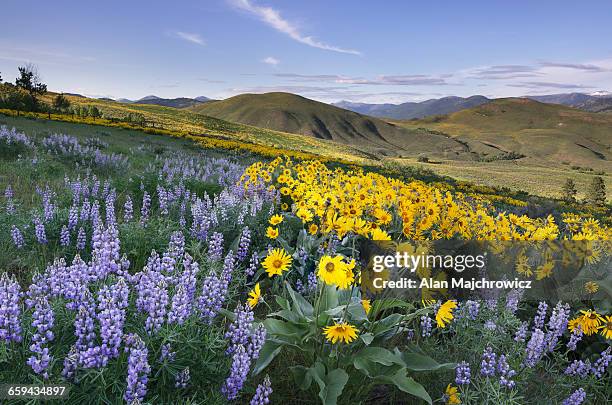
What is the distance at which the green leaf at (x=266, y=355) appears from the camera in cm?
263

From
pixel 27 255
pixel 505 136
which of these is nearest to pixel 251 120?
pixel 505 136

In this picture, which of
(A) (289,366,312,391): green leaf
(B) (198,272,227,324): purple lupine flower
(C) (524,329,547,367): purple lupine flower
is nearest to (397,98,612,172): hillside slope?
(C) (524,329,547,367): purple lupine flower

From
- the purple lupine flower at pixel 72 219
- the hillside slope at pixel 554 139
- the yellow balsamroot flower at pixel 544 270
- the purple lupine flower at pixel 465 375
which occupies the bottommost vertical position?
the purple lupine flower at pixel 465 375

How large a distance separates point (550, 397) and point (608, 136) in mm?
184152

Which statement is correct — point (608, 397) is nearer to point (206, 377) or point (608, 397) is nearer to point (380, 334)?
point (380, 334)

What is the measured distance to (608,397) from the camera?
128 inches

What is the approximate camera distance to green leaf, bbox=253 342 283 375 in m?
2.63

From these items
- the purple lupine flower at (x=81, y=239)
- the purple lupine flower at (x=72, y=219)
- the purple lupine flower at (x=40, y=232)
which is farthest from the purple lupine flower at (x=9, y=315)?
the purple lupine flower at (x=72, y=219)

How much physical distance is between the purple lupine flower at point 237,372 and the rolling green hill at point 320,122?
464ft

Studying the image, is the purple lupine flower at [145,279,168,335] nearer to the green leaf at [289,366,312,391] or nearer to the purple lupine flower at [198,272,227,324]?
the purple lupine flower at [198,272,227,324]

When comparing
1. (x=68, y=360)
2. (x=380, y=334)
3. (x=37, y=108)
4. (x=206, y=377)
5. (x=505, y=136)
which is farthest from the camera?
(x=505, y=136)

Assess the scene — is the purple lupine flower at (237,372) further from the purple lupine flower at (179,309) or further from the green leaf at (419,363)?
the green leaf at (419,363)

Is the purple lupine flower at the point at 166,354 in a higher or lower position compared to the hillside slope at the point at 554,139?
lower

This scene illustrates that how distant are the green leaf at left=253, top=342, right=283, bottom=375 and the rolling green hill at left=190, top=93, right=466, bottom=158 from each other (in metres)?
141
